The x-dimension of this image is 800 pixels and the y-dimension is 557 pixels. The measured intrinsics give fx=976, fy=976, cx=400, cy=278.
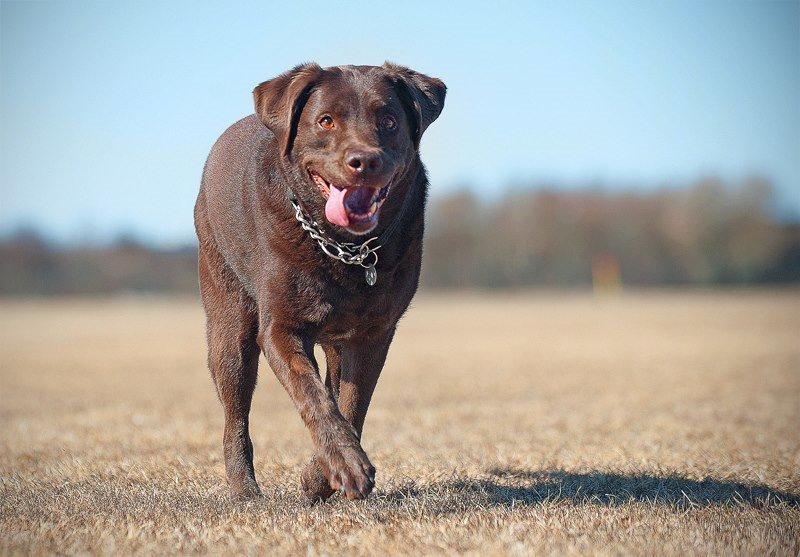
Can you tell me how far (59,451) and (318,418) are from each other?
4.05 m

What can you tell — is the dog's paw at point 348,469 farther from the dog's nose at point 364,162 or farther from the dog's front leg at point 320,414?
the dog's nose at point 364,162

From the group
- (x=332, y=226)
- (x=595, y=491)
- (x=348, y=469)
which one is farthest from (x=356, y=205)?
(x=595, y=491)

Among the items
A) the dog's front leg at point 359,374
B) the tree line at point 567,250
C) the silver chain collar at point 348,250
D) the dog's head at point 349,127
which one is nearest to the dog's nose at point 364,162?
the dog's head at point 349,127

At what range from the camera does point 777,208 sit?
63688 millimetres

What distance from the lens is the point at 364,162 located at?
4.68 meters

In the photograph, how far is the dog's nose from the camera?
468cm

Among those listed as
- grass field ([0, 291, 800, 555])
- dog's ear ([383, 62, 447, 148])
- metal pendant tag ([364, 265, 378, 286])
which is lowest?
grass field ([0, 291, 800, 555])

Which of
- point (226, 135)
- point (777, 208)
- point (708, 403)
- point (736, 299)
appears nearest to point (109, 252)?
point (736, 299)

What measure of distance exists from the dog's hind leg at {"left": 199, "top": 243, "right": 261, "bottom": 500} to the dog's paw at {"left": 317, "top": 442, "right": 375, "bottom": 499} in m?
1.49

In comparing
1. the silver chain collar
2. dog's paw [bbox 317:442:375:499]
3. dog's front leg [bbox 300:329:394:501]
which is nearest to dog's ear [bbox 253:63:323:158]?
Result: the silver chain collar

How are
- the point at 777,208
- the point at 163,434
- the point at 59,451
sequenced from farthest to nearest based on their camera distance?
the point at 777,208
the point at 163,434
the point at 59,451

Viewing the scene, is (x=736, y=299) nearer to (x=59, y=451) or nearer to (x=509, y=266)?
(x=509, y=266)

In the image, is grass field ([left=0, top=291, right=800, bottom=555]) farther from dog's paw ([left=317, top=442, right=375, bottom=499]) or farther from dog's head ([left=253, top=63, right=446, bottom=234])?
dog's head ([left=253, top=63, right=446, bottom=234])

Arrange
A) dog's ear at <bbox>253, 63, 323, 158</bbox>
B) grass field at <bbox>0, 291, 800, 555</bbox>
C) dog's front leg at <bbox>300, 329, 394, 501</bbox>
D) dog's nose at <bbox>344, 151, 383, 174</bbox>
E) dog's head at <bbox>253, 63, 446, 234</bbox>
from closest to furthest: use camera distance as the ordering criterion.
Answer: grass field at <bbox>0, 291, 800, 555</bbox>, dog's nose at <bbox>344, 151, 383, 174</bbox>, dog's head at <bbox>253, 63, 446, 234</bbox>, dog's ear at <bbox>253, 63, 323, 158</bbox>, dog's front leg at <bbox>300, 329, 394, 501</bbox>
